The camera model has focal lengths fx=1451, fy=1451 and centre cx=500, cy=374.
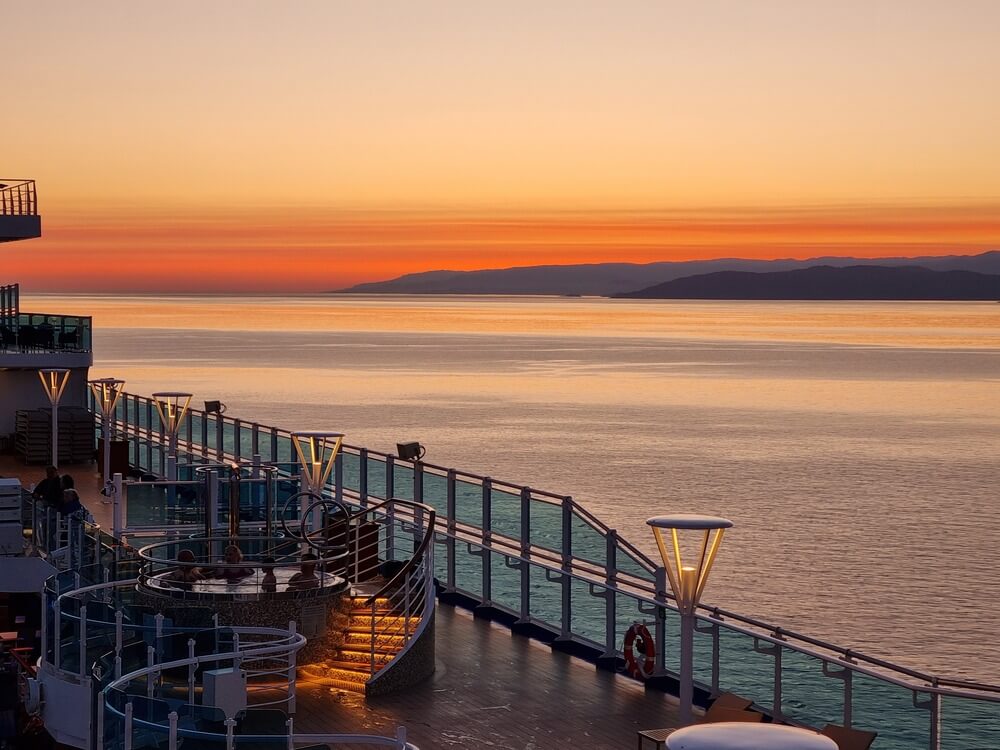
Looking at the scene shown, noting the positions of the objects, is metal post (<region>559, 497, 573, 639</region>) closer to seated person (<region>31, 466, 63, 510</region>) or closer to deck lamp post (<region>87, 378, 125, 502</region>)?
seated person (<region>31, 466, 63, 510</region>)

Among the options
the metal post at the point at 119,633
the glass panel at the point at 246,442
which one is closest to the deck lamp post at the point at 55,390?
the glass panel at the point at 246,442

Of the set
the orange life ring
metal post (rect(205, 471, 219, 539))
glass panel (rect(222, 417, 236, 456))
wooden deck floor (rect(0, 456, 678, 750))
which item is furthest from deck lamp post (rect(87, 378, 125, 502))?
the orange life ring

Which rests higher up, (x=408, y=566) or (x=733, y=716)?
(x=408, y=566)

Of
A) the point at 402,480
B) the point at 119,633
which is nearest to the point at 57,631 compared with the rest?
the point at 119,633

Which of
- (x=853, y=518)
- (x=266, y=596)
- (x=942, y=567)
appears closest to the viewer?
(x=266, y=596)

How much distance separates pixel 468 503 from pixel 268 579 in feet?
16.4

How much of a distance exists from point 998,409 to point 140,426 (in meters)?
79.7

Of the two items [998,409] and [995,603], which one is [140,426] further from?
[998,409]

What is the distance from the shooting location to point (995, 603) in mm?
39156

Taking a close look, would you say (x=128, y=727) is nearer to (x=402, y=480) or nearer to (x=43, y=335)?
(x=402, y=480)

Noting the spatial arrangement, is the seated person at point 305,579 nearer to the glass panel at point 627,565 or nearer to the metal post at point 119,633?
the metal post at point 119,633

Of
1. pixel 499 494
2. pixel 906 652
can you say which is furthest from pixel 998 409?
pixel 499 494

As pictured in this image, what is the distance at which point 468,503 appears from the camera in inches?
851

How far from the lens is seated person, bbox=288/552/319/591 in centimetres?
1703
